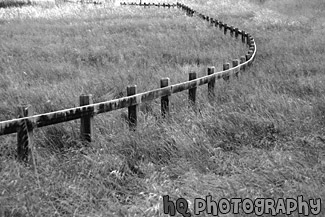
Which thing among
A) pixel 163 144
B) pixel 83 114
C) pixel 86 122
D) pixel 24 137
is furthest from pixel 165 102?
pixel 24 137

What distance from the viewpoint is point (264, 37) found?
55.5ft

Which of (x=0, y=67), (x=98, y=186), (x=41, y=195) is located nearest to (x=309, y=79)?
(x=98, y=186)

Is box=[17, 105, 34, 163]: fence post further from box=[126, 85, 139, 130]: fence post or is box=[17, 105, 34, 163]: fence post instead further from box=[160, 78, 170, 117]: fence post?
box=[160, 78, 170, 117]: fence post

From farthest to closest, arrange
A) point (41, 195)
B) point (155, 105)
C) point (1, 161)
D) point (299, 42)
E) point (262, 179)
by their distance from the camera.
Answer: point (299, 42) < point (155, 105) < point (1, 161) < point (262, 179) < point (41, 195)

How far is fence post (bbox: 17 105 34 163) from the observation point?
4566 millimetres

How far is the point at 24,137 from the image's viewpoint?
15.1 ft

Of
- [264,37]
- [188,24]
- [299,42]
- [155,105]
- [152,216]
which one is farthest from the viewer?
[188,24]

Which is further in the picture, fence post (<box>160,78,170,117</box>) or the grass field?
fence post (<box>160,78,170,117</box>)

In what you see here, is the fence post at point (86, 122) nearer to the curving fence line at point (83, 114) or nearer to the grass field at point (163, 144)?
the curving fence line at point (83, 114)

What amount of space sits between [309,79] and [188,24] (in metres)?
13.2

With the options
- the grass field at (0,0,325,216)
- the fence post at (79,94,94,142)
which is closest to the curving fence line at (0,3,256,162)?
the fence post at (79,94,94,142)

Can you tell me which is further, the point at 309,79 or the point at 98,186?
the point at 309,79

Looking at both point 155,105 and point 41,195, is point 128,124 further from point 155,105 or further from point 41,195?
point 41,195

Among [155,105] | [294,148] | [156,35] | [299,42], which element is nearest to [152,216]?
[294,148]
